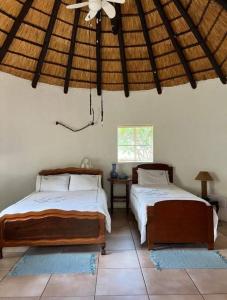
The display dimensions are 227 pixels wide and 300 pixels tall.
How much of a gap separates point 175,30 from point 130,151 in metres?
2.78

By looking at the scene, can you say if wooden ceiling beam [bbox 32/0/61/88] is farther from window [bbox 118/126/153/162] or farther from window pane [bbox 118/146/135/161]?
window pane [bbox 118/146/135/161]

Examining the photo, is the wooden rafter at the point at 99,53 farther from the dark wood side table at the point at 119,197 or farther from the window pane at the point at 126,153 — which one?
the dark wood side table at the point at 119,197

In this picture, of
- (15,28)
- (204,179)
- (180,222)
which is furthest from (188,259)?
(15,28)

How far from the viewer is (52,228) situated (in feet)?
12.0

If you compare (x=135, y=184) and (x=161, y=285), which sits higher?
(x=135, y=184)

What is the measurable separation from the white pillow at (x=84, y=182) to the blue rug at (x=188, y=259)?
7.24 feet

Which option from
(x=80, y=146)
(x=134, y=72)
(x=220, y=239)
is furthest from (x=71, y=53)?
(x=220, y=239)

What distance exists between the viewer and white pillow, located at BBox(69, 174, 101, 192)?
5.59 metres

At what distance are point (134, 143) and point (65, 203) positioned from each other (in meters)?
2.76

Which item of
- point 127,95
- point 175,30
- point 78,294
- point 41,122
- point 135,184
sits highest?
point 175,30

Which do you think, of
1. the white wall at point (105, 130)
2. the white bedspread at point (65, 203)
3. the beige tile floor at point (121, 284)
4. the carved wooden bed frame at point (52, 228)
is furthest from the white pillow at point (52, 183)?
the beige tile floor at point (121, 284)

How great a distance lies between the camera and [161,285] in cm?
285

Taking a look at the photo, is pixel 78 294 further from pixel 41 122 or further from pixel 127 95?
pixel 127 95

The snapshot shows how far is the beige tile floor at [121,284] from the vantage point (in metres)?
2.66
